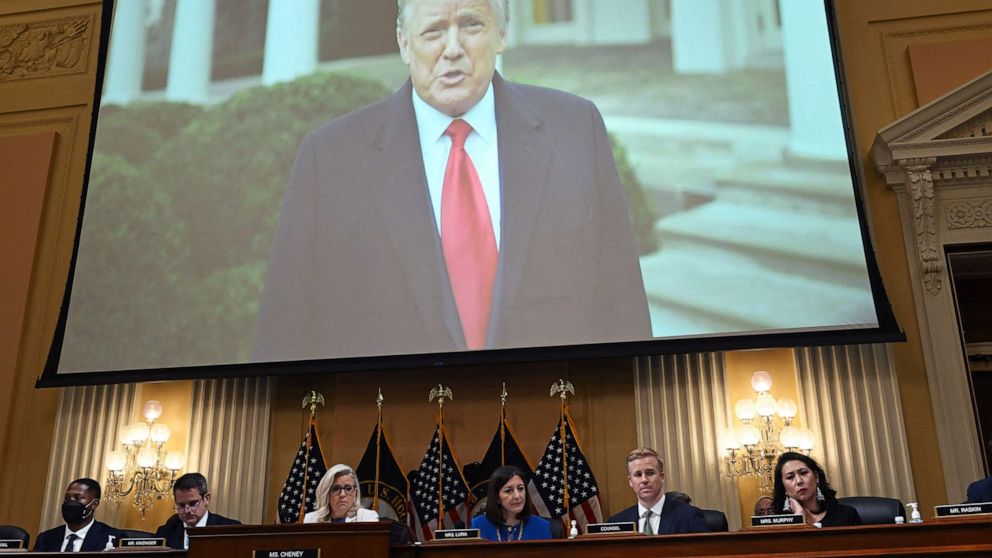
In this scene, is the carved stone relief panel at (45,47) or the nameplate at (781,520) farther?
the carved stone relief panel at (45,47)

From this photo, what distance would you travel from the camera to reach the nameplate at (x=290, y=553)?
4.09m

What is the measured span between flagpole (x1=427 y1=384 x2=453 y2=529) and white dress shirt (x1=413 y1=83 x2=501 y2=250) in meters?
1.17

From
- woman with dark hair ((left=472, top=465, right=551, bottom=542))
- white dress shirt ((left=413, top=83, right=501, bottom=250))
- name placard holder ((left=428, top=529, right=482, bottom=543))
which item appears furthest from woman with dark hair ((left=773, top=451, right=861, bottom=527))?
white dress shirt ((left=413, top=83, right=501, bottom=250))

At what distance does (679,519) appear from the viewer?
4.98m

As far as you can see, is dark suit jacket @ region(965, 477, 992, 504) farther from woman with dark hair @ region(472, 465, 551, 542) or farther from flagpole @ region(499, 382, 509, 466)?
flagpole @ region(499, 382, 509, 466)

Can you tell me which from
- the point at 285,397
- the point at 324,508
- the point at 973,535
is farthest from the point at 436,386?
the point at 973,535

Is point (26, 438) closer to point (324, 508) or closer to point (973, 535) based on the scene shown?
point (324, 508)

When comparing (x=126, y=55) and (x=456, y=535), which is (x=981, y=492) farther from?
(x=126, y=55)

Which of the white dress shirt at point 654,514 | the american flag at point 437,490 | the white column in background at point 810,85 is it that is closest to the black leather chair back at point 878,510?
the white dress shirt at point 654,514

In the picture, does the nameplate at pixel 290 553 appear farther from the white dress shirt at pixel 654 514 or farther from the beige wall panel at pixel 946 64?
the beige wall panel at pixel 946 64

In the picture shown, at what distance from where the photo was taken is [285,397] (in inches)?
302

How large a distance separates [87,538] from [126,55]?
4387 millimetres

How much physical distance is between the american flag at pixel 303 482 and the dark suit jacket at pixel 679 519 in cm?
264

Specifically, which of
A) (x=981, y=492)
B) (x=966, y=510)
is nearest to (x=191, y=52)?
(x=981, y=492)
